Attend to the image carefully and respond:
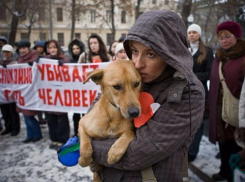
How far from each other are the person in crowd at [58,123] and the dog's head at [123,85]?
351 cm

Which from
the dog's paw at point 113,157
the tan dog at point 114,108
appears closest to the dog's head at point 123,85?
the tan dog at point 114,108

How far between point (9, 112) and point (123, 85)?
5.51 metres

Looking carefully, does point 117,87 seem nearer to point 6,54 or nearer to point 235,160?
point 235,160

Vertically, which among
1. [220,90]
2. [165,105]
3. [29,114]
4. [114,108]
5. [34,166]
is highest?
[165,105]

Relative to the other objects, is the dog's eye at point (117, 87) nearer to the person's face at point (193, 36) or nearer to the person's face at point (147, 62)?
the person's face at point (147, 62)

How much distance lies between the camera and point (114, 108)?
172 centimetres

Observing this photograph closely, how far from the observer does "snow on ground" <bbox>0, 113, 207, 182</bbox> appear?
379cm

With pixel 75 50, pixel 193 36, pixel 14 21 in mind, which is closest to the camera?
pixel 193 36

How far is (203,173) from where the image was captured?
12.1ft

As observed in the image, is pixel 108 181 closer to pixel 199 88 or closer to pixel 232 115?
pixel 199 88

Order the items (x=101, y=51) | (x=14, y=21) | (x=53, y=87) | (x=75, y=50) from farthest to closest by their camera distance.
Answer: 1. (x=14, y=21)
2. (x=75, y=50)
3. (x=53, y=87)
4. (x=101, y=51)

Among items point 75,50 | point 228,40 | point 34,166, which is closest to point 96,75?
point 228,40

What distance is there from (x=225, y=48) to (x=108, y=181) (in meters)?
2.70

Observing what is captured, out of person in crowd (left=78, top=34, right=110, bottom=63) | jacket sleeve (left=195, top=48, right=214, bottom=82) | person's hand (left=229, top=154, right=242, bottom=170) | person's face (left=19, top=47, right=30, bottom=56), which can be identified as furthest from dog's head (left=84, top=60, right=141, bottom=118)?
person's face (left=19, top=47, right=30, bottom=56)
